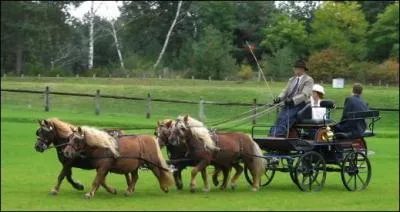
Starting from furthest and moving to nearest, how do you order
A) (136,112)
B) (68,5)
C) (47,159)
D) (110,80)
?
1. (68,5)
2. (110,80)
3. (136,112)
4. (47,159)

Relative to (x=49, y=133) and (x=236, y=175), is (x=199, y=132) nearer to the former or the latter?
(x=236, y=175)

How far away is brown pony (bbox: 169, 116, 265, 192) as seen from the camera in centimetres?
1223

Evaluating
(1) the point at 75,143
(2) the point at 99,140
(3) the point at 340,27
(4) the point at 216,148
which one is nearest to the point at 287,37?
(3) the point at 340,27

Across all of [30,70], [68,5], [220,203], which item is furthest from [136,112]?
[68,5]

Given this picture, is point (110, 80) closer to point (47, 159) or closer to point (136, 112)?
point (136, 112)

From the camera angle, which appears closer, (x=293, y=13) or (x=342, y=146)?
(x=342, y=146)

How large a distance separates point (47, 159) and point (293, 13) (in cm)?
5957

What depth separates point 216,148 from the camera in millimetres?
12453

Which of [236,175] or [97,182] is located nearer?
[97,182]

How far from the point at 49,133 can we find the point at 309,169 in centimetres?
434

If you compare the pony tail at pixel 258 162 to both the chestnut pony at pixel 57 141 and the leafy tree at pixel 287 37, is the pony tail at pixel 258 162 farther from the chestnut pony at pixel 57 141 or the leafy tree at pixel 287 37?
the leafy tree at pixel 287 37

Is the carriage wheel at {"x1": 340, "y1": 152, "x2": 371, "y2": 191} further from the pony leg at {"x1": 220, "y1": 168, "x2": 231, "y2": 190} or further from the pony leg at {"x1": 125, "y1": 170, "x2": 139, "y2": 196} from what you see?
the pony leg at {"x1": 125, "y1": 170, "x2": 139, "y2": 196}

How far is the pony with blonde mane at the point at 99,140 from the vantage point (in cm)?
1143

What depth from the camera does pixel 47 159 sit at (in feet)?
58.5
